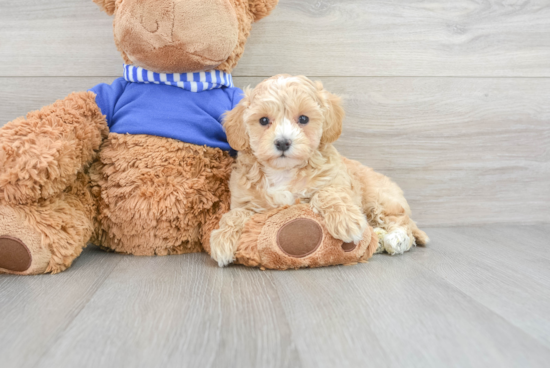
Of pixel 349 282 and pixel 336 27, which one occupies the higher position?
pixel 336 27

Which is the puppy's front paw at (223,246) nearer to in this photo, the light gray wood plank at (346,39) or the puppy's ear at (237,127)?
the puppy's ear at (237,127)

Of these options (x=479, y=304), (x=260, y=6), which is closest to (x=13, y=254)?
(x=260, y=6)

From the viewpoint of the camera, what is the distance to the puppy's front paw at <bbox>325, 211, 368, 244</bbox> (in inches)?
42.9

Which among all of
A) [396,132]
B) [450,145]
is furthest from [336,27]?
[450,145]

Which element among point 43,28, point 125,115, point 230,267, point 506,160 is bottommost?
point 230,267

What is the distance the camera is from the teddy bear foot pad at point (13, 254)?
106cm

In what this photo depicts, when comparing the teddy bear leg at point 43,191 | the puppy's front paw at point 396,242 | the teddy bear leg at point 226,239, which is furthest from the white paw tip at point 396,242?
the teddy bear leg at point 43,191

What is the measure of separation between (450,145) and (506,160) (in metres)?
0.25

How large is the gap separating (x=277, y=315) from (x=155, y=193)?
57 cm

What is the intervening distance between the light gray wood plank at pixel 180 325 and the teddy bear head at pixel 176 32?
0.59 metres

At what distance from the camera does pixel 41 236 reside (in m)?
1.08

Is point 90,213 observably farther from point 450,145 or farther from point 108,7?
point 450,145

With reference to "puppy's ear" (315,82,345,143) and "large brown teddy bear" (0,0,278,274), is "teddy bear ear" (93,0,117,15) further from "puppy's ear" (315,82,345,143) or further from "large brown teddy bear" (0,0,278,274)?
"puppy's ear" (315,82,345,143)

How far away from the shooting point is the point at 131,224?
1.25 meters
